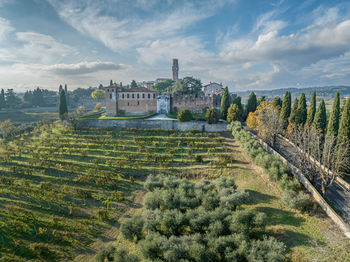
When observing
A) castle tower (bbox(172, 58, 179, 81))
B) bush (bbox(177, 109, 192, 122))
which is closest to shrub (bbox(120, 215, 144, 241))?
bush (bbox(177, 109, 192, 122))

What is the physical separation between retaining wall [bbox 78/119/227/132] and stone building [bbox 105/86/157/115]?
24.3 feet

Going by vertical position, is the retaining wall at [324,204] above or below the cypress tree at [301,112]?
below

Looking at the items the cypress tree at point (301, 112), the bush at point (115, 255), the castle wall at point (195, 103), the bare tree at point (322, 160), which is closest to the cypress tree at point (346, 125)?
the bare tree at point (322, 160)

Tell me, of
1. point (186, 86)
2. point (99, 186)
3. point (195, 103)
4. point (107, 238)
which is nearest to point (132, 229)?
point (107, 238)

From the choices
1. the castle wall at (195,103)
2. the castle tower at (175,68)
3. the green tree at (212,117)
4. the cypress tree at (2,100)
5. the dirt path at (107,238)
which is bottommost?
the dirt path at (107,238)

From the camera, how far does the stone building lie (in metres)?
51.4

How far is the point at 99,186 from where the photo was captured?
903 inches

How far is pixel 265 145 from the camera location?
29.4 meters

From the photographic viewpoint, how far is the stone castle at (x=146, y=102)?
51469 millimetres

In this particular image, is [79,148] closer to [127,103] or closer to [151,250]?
[127,103]

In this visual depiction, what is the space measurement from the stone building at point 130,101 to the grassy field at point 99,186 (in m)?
12.5

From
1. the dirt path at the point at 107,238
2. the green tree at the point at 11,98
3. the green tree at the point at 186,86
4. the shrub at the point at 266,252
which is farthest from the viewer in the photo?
the green tree at the point at 11,98

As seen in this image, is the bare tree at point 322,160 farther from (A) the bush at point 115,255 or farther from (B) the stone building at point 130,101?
(B) the stone building at point 130,101

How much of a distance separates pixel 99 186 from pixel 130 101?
1294 inches
